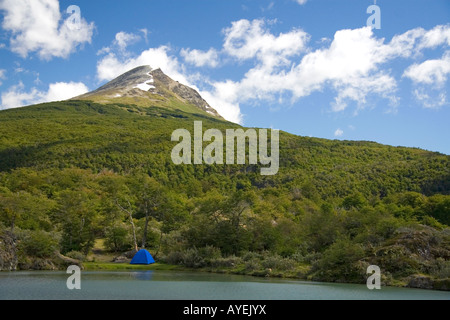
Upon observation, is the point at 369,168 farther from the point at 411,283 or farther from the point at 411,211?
the point at 411,283

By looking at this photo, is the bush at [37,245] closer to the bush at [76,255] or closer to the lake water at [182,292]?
the bush at [76,255]

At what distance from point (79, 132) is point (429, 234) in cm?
8905

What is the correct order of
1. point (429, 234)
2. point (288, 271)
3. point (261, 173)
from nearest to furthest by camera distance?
point (429, 234) < point (288, 271) < point (261, 173)

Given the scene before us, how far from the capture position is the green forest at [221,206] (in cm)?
2859

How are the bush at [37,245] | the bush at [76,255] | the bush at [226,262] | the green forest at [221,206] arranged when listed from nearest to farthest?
the green forest at [221,206], the bush at [37,245], the bush at [226,262], the bush at [76,255]

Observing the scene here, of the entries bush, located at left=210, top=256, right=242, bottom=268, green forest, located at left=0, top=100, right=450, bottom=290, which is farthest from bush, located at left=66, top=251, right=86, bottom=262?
bush, located at left=210, top=256, right=242, bottom=268

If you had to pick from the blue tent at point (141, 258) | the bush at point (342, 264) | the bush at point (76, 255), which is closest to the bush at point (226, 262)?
the blue tent at point (141, 258)

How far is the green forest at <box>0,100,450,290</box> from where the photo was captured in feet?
93.8

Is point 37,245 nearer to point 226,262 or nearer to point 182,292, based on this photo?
point 226,262

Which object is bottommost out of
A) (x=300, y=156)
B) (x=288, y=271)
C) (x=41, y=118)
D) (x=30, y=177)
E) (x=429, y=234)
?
(x=288, y=271)

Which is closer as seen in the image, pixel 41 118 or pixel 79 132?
pixel 79 132

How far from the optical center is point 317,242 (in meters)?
35.2

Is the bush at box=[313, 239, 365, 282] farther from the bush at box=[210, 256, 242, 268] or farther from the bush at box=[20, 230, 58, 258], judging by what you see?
the bush at box=[20, 230, 58, 258]
